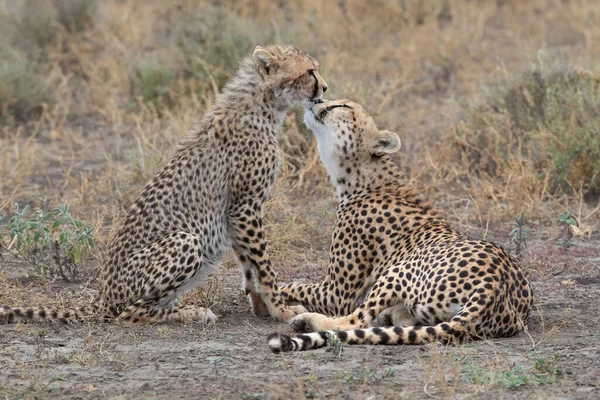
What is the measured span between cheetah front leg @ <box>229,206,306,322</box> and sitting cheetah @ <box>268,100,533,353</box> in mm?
193

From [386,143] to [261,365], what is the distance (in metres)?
1.58

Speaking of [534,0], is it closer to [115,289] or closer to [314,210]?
[314,210]

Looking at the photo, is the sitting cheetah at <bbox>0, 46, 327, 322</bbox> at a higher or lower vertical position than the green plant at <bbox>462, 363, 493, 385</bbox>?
higher

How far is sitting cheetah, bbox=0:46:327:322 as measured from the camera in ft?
17.0

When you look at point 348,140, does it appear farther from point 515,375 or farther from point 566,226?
point 566,226

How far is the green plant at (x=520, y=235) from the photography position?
20.9ft

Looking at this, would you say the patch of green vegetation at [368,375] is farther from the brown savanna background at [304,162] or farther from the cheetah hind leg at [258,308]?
the cheetah hind leg at [258,308]

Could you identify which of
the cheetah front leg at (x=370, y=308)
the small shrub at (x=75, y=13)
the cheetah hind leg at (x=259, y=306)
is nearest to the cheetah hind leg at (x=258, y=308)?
the cheetah hind leg at (x=259, y=306)

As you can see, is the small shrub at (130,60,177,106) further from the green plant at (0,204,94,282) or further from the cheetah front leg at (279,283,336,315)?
the cheetah front leg at (279,283,336,315)

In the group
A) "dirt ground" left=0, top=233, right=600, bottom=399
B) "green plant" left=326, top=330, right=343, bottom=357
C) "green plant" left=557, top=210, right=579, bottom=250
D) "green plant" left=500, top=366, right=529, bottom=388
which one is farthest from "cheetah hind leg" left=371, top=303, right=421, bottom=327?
"green plant" left=557, top=210, right=579, bottom=250

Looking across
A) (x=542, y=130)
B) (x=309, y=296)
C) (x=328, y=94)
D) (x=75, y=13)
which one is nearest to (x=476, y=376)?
(x=309, y=296)

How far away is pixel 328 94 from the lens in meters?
8.22

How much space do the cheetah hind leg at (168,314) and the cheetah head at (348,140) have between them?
3.29ft

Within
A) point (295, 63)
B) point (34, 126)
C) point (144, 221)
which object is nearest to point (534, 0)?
point (34, 126)
